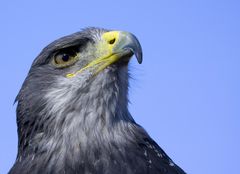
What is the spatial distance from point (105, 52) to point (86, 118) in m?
0.82

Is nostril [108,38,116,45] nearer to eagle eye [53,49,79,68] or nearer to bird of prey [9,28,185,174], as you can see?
bird of prey [9,28,185,174]

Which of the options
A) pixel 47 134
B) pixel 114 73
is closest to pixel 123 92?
pixel 114 73

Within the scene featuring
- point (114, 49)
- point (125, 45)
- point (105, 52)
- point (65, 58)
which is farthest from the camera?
point (65, 58)

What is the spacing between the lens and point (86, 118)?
32.7 ft

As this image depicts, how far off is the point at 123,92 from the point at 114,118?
0.37 m

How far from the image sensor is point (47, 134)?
9.98m

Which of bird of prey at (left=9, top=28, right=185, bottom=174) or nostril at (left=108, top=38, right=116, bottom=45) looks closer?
bird of prey at (left=9, top=28, right=185, bottom=174)

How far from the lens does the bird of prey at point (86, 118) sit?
971 cm

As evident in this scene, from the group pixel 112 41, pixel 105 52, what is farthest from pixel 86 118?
pixel 112 41

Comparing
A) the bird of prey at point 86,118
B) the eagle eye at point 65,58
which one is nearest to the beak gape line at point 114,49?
the bird of prey at point 86,118

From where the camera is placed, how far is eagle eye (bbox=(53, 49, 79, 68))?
33.8ft

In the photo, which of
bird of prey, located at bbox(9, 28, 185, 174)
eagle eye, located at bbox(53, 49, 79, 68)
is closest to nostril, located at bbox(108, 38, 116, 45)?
bird of prey, located at bbox(9, 28, 185, 174)

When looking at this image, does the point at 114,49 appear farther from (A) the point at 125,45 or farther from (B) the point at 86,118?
(B) the point at 86,118

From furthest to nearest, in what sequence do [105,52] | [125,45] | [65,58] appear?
[65,58]
[105,52]
[125,45]
